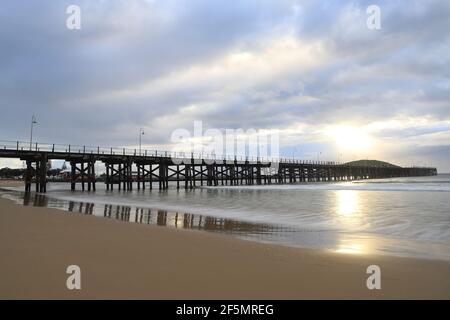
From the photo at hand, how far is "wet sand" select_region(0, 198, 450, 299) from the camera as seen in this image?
3305 mm

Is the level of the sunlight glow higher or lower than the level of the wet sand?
lower

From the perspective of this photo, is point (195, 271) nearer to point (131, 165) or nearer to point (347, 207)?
point (347, 207)

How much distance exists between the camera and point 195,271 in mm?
4012

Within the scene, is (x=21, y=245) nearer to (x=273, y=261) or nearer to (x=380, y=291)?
(x=273, y=261)

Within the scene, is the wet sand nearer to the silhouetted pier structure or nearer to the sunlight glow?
the sunlight glow

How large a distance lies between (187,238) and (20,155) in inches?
1143

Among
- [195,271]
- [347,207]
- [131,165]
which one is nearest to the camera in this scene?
[195,271]

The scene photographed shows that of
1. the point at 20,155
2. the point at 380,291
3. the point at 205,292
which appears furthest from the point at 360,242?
the point at 20,155

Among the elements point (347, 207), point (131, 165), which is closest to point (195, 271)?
point (347, 207)

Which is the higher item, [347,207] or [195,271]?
[195,271]

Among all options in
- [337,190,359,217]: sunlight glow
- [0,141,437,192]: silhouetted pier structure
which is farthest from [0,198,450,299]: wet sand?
[0,141,437,192]: silhouetted pier structure

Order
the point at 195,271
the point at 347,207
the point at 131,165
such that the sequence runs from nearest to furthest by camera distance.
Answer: the point at 195,271 < the point at 347,207 < the point at 131,165

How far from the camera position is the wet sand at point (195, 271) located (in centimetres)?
330
